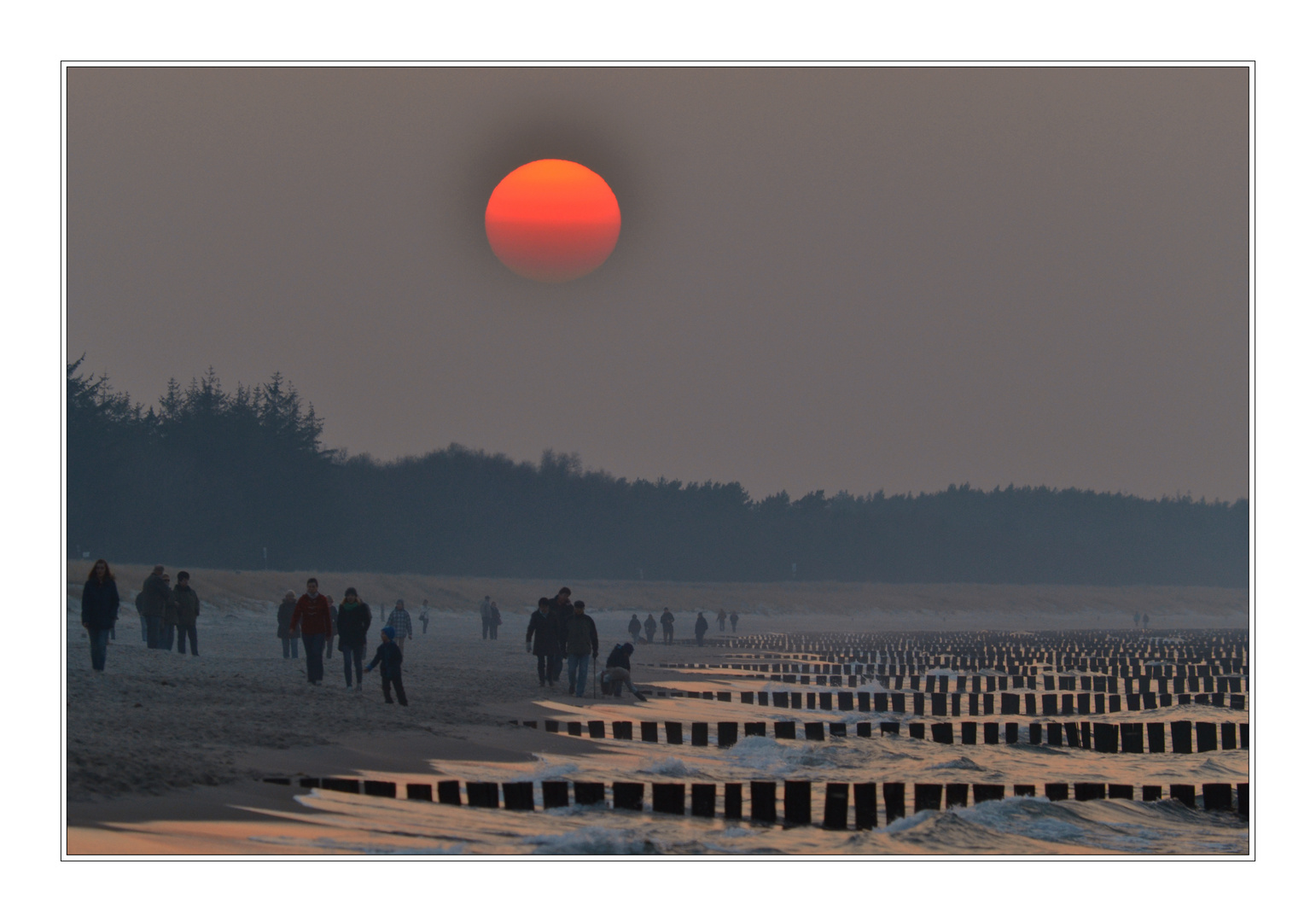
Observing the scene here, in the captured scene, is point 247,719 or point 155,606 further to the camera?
point 155,606

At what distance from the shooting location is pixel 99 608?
19.7 metres

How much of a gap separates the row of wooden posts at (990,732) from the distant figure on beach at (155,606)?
9.65 m

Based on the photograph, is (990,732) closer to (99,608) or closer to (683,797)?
(683,797)

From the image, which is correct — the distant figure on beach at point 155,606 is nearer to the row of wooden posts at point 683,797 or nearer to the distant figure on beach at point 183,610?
the distant figure on beach at point 183,610

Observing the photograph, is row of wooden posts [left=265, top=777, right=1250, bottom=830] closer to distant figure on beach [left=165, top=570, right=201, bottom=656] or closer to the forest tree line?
distant figure on beach [left=165, top=570, right=201, bottom=656]

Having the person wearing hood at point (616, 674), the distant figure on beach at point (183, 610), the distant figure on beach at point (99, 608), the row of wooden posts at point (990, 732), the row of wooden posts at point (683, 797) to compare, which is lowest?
the row of wooden posts at point (990, 732)

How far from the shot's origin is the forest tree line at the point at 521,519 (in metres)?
84.0

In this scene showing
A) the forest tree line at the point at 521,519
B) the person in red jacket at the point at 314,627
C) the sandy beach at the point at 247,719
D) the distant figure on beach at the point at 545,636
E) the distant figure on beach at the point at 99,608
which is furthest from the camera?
the forest tree line at the point at 521,519

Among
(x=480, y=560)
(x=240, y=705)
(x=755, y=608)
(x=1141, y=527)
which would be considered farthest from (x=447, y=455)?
(x=240, y=705)

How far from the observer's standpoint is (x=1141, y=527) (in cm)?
15850

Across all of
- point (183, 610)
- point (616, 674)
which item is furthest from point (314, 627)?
point (183, 610)

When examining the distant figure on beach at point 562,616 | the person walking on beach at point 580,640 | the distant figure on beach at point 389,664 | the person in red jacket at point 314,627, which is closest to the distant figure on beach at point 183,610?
the person in red jacket at point 314,627

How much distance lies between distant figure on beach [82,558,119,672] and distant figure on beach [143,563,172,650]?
20.1 ft

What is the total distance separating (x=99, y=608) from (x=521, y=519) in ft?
331
